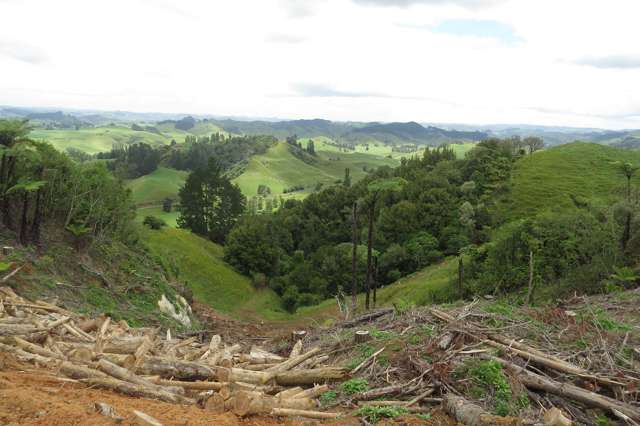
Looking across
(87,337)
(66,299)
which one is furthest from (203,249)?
(87,337)

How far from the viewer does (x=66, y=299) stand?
46.1 ft

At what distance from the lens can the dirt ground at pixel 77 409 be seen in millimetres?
5215

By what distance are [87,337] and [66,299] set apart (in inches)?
216

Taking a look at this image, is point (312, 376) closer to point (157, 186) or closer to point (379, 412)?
point (379, 412)

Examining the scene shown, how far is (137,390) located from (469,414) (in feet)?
15.5

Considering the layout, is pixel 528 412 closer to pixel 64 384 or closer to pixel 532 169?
pixel 64 384

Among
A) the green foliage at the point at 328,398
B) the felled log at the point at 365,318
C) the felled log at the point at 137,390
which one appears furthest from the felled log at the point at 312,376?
the felled log at the point at 365,318

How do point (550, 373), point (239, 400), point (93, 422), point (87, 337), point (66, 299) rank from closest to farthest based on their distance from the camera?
point (93, 422) < point (239, 400) < point (550, 373) < point (87, 337) < point (66, 299)

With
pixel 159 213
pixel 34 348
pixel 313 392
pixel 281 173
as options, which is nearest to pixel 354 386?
pixel 313 392

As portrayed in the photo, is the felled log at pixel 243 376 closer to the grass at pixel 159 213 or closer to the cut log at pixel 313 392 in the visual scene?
the cut log at pixel 313 392

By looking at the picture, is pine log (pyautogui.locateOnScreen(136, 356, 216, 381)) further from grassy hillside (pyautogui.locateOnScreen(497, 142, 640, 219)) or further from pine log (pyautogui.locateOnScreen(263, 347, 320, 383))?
grassy hillside (pyautogui.locateOnScreen(497, 142, 640, 219))

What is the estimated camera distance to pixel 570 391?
20.1 ft

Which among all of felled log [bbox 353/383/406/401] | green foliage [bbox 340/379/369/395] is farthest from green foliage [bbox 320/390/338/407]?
felled log [bbox 353/383/406/401]

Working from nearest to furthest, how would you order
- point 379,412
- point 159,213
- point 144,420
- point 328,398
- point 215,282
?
1. point 144,420
2. point 379,412
3. point 328,398
4. point 215,282
5. point 159,213
